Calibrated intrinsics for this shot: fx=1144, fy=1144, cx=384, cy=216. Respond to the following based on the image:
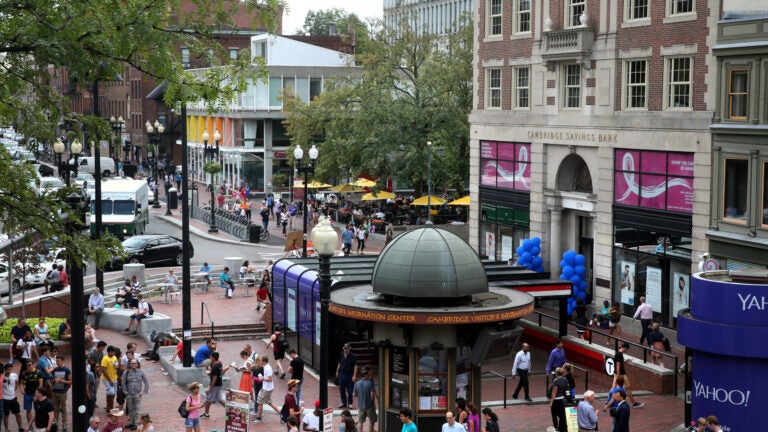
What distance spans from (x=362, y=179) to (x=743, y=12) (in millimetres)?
42497

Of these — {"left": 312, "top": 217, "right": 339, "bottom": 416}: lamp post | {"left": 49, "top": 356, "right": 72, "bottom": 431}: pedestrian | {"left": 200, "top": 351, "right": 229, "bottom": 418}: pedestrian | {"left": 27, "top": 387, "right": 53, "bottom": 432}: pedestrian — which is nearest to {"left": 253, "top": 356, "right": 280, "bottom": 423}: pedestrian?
{"left": 200, "top": 351, "right": 229, "bottom": 418}: pedestrian

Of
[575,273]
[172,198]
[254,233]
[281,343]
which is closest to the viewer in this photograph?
[281,343]

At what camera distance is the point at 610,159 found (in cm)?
3875

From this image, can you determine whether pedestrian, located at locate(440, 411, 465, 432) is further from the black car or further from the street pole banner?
the black car

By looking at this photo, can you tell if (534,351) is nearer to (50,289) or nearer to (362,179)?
(50,289)

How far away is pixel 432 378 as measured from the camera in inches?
910

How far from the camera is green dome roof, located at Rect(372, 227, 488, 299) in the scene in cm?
2262

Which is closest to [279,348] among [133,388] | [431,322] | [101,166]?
[133,388]

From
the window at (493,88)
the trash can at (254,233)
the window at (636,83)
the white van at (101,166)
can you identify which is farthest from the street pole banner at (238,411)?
the white van at (101,166)

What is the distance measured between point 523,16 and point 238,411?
1031 inches

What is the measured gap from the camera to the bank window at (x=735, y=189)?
32.9m

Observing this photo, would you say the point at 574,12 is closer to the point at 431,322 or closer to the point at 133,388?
the point at 431,322

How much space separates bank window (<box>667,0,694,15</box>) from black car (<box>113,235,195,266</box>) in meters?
23.5

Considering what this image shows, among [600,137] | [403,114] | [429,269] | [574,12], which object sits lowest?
[429,269]
